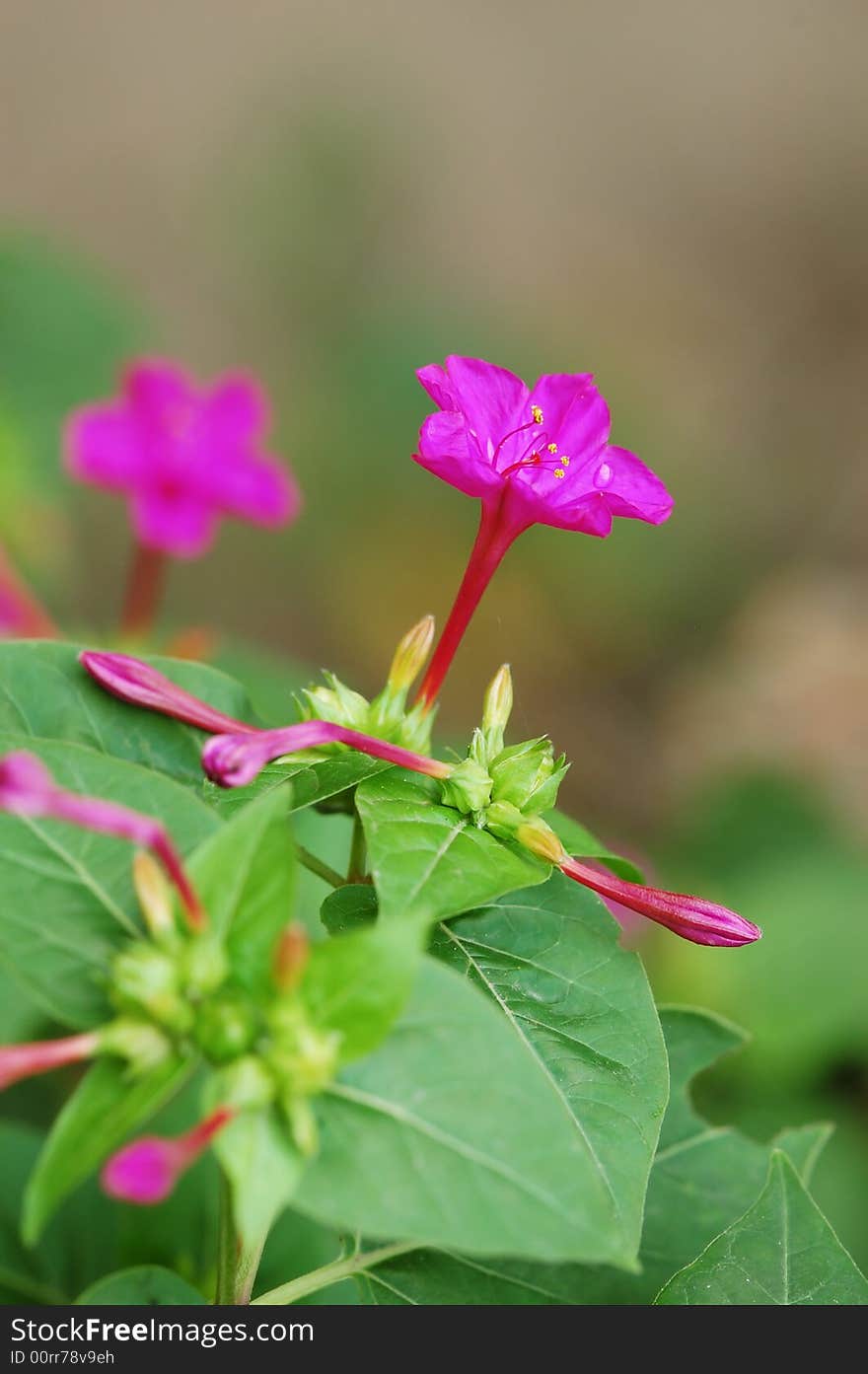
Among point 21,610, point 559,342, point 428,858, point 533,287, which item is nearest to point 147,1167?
point 428,858

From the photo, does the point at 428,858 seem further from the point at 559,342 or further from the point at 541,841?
the point at 559,342

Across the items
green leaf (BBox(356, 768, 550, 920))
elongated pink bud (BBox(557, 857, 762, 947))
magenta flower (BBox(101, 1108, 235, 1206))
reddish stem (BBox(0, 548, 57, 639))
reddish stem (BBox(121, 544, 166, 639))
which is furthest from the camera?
reddish stem (BBox(121, 544, 166, 639))

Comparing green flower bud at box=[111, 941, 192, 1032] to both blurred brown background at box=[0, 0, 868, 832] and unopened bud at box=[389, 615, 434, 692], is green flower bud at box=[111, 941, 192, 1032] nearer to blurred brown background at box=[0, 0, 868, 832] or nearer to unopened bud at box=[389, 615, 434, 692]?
unopened bud at box=[389, 615, 434, 692]

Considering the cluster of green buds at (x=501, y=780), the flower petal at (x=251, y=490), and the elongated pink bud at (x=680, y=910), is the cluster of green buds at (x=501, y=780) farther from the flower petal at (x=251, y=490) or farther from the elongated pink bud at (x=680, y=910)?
the flower petal at (x=251, y=490)

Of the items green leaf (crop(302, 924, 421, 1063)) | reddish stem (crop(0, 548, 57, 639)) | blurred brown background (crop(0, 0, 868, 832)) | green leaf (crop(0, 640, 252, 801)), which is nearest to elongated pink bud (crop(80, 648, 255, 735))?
green leaf (crop(0, 640, 252, 801))
